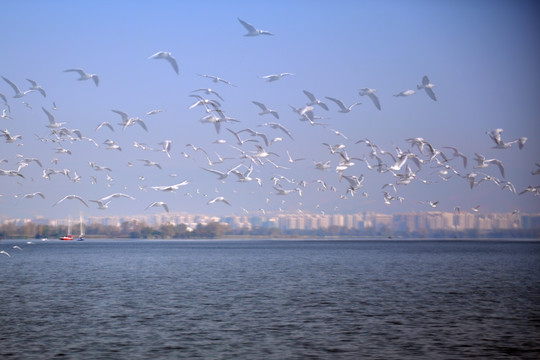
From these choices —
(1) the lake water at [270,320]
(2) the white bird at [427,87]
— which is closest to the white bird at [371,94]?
(2) the white bird at [427,87]

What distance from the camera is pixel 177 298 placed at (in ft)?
148

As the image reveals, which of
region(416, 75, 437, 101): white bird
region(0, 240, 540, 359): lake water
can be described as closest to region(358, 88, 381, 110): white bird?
region(416, 75, 437, 101): white bird

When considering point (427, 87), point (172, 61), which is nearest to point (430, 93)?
point (427, 87)

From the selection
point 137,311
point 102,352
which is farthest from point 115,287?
point 102,352

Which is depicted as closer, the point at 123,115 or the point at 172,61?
the point at 172,61

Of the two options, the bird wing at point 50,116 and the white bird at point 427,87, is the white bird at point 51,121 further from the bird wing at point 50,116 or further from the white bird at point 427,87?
the white bird at point 427,87

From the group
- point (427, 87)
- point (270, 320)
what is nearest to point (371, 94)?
point (427, 87)

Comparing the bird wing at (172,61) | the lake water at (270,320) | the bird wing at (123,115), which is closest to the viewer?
the lake water at (270,320)

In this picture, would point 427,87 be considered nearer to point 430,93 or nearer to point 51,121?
point 430,93

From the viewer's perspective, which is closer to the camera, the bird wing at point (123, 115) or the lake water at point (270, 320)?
the lake water at point (270, 320)

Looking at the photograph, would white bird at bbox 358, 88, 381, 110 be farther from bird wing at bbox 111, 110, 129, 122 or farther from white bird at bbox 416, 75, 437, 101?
bird wing at bbox 111, 110, 129, 122

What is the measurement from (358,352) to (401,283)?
1304 inches

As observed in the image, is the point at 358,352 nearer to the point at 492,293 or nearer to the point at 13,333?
the point at 13,333

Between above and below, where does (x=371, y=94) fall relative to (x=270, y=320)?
above
